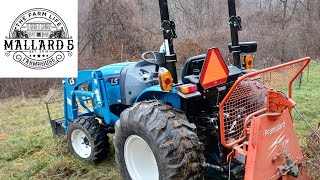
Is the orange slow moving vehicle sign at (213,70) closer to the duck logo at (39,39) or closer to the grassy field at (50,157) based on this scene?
the grassy field at (50,157)

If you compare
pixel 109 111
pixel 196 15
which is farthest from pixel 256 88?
pixel 196 15

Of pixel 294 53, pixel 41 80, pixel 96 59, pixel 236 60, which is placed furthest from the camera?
pixel 96 59

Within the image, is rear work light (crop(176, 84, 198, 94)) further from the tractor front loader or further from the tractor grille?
the tractor grille

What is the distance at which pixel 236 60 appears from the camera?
405 cm

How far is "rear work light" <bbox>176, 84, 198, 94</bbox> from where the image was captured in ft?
9.93

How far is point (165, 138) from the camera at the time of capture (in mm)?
2988

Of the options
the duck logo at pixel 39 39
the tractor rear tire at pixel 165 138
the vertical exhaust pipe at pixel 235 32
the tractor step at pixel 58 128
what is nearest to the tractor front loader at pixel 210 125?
the tractor rear tire at pixel 165 138

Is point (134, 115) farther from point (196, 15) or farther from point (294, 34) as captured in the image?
point (196, 15)

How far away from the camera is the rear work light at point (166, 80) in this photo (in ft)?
9.96

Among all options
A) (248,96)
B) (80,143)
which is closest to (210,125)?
(248,96)

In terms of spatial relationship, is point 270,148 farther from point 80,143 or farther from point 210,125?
point 80,143

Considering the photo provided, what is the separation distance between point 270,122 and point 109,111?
2.26 metres

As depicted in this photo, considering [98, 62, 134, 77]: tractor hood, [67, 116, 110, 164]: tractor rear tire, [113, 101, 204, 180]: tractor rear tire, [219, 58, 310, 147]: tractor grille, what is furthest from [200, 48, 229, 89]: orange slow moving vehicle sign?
[67, 116, 110, 164]: tractor rear tire

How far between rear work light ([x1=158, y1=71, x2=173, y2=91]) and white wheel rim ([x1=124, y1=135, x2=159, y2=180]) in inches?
23.5
